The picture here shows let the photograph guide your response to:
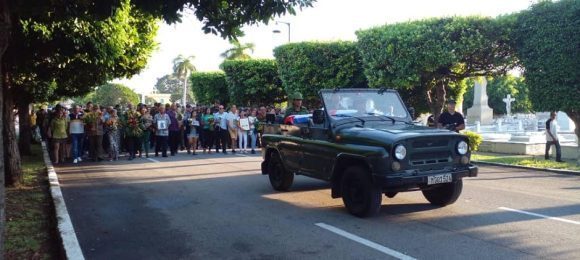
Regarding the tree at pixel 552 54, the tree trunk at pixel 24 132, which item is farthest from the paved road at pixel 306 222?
the tree trunk at pixel 24 132

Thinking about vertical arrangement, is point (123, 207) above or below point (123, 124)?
below

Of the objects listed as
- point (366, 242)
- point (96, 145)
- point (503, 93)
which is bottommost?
point (366, 242)

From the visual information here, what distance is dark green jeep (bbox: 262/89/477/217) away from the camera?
7012 mm

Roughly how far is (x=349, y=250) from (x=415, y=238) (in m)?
0.94

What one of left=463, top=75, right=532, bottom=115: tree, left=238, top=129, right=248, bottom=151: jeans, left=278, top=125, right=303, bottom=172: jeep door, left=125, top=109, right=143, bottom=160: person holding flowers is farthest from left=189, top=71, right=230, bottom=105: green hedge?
left=463, top=75, right=532, bottom=115: tree

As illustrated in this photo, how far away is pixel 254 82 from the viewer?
3459 cm

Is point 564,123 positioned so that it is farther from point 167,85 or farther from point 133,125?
point 167,85

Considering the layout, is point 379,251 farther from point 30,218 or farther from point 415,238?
point 30,218

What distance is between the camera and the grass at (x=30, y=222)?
6.11 metres

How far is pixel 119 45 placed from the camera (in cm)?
1086

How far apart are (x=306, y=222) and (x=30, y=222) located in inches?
158

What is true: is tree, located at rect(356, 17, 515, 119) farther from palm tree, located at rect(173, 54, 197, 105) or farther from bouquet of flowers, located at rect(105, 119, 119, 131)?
palm tree, located at rect(173, 54, 197, 105)

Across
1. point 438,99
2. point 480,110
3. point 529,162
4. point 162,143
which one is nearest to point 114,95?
point 480,110

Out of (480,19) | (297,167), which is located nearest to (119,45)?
(297,167)
